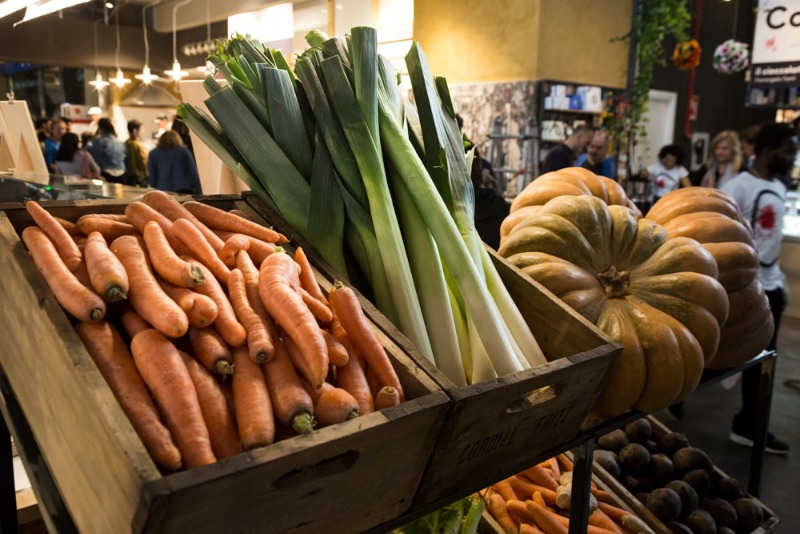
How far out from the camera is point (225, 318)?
0.92m

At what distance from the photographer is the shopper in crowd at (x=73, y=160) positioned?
831 centimetres

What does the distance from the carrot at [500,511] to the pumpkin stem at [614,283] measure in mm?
685

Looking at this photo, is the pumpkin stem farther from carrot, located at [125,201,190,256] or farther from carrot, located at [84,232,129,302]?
carrot, located at [84,232,129,302]

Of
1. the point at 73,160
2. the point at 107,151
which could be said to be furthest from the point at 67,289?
the point at 107,151

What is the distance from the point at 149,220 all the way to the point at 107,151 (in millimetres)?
8526

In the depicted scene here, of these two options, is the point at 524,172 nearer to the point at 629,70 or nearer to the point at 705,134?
the point at 629,70

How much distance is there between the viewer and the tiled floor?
2.91 m

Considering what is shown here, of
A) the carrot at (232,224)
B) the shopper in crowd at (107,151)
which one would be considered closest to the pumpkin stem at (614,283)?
the carrot at (232,224)

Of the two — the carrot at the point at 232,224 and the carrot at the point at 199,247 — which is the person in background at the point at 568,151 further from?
the carrot at the point at 199,247

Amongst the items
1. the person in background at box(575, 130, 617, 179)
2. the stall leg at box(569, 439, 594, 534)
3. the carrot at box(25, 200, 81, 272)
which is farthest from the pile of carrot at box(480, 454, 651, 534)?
the person in background at box(575, 130, 617, 179)

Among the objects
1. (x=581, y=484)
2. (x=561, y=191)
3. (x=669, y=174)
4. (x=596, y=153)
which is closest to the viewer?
(x=581, y=484)

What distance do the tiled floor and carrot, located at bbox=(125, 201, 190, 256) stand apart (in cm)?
273

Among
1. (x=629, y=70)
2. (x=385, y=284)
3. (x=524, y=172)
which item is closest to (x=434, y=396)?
(x=385, y=284)

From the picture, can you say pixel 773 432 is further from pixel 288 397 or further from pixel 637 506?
pixel 288 397
